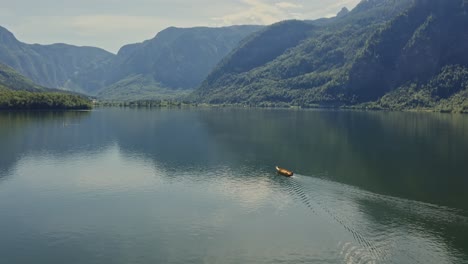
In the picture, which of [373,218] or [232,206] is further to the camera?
[232,206]

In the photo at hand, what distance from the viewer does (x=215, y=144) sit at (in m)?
181

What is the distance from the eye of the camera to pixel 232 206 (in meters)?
92.2

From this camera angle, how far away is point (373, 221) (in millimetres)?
82375

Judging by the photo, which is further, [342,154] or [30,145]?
[30,145]

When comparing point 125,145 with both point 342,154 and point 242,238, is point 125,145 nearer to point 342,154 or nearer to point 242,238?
point 342,154

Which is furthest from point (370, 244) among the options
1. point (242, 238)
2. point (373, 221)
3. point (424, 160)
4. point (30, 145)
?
point (30, 145)

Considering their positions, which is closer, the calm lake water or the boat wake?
the boat wake

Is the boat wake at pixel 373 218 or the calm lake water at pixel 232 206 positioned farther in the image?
the calm lake water at pixel 232 206

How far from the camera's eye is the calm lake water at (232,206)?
6888 centimetres

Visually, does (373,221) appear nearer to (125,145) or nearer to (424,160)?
(424,160)

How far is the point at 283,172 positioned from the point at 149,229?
165 feet

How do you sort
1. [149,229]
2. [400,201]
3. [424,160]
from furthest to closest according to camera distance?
[424,160] < [400,201] < [149,229]

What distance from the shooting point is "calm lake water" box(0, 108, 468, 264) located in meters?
68.9

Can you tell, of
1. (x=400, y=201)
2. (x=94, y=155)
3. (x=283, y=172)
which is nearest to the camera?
(x=400, y=201)
